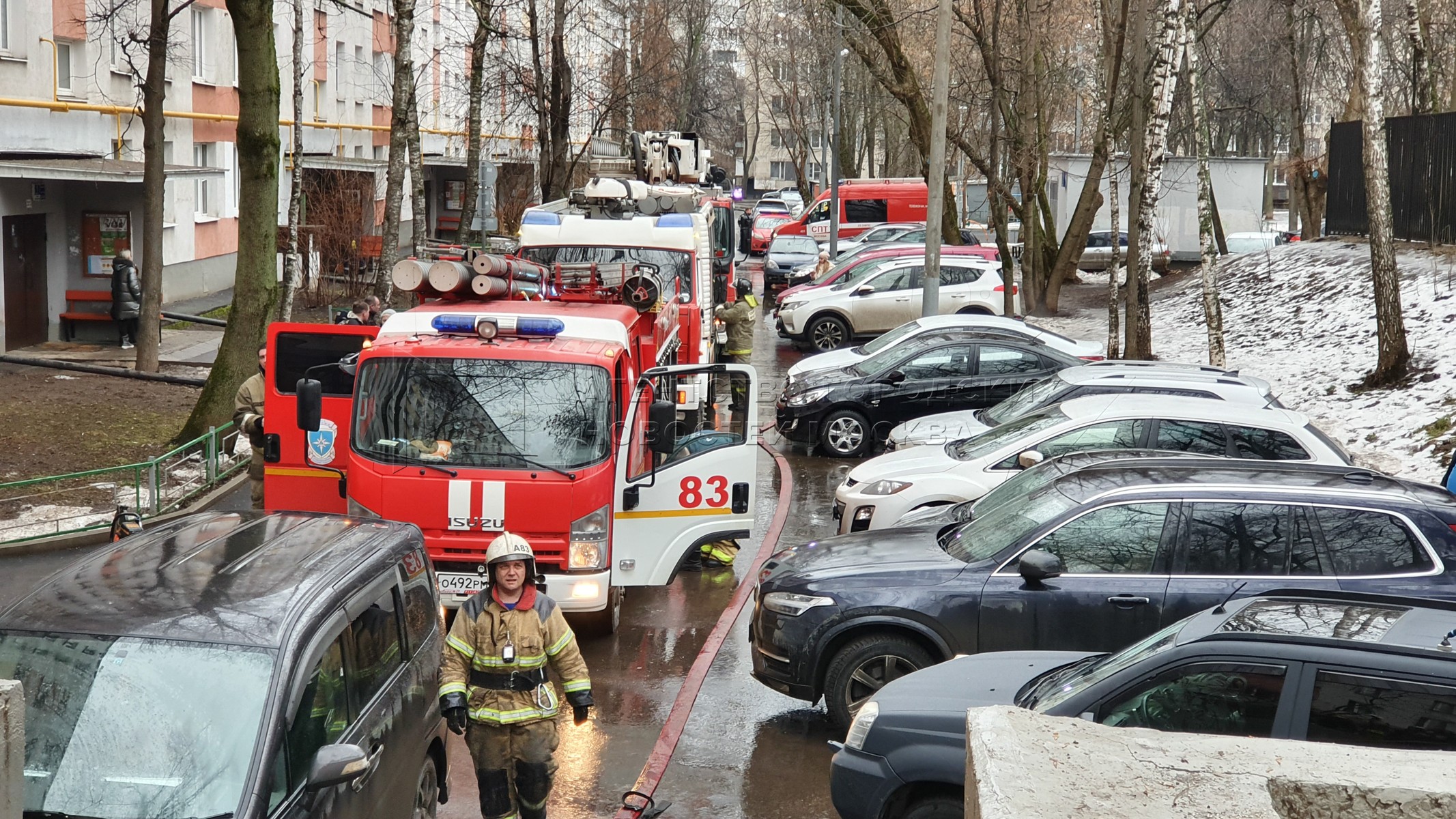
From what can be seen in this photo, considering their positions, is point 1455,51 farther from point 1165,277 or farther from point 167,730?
point 167,730

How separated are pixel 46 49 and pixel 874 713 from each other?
2279 centimetres

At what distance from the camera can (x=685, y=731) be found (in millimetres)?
8227

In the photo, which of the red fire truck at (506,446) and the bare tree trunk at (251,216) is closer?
the red fire truck at (506,446)

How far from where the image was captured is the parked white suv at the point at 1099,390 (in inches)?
499

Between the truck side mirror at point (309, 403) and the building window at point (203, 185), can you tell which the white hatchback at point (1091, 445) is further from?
the building window at point (203, 185)

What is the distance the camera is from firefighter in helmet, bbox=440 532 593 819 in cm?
592

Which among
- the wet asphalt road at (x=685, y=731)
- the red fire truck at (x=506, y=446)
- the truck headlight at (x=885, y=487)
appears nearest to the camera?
the wet asphalt road at (x=685, y=731)

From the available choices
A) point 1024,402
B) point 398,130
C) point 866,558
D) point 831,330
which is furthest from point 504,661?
point 831,330

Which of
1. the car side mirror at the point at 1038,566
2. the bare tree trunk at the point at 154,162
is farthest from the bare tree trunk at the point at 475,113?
the car side mirror at the point at 1038,566

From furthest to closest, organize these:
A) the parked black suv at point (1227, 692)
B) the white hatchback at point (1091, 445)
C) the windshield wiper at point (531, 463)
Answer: the white hatchback at point (1091, 445) < the windshield wiper at point (531, 463) < the parked black suv at point (1227, 692)

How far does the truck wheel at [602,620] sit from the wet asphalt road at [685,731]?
0.07 m

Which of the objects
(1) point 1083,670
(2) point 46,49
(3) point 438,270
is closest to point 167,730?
(1) point 1083,670

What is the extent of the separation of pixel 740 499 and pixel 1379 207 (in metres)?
10.6

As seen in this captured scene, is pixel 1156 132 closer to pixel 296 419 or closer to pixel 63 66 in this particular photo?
pixel 296 419
